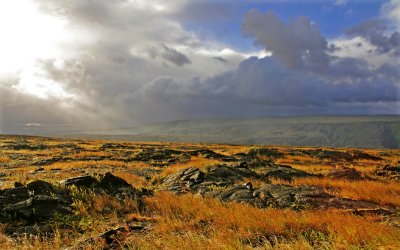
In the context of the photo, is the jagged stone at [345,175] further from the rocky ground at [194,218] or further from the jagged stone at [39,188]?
the jagged stone at [39,188]

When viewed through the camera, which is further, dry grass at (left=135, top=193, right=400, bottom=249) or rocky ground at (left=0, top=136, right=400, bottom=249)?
rocky ground at (left=0, top=136, right=400, bottom=249)

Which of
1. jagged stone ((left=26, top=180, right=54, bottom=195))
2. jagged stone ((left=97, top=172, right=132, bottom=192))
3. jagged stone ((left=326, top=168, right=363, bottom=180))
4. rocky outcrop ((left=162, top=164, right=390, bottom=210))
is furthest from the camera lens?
jagged stone ((left=326, top=168, right=363, bottom=180))

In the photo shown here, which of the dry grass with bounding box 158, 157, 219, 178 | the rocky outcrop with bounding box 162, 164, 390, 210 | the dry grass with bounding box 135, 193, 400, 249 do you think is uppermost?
the dry grass with bounding box 135, 193, 400, 249

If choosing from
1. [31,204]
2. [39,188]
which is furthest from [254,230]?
[39,188]

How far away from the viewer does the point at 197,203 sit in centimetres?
1309

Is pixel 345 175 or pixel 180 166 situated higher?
pixel 345 175

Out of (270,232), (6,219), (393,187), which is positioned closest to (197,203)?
(270,232)

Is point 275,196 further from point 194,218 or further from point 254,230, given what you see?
point 254,230

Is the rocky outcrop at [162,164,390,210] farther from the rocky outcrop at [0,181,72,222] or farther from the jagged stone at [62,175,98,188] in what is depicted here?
the rocky outcrop at [0,181,72,222]

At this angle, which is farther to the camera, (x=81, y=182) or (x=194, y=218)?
(x=81, y=182)

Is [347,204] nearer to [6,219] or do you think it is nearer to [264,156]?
[6,219]

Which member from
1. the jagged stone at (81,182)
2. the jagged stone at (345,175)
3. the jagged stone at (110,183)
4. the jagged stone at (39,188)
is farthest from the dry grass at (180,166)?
the jagged stone at (39,188)

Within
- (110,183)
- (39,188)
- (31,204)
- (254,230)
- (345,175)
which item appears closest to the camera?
(254,230)

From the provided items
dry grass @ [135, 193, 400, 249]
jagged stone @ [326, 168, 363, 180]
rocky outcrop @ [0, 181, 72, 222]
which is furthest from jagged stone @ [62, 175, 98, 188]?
jagged stone @ [326, 168, 363, 180]
